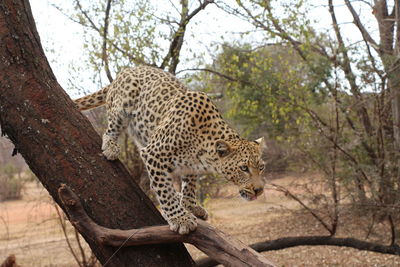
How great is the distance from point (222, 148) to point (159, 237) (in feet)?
3.24

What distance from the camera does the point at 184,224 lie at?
4.26m

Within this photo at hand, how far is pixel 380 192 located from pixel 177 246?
7366 mm

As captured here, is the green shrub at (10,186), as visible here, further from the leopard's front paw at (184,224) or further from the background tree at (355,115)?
the leopard's front paw at (184,224)

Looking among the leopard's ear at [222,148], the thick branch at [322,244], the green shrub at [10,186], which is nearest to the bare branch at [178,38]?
the thick branch at [322,244]

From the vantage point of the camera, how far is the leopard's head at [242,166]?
4.50 metres

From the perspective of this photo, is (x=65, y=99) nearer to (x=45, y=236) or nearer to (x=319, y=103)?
(x=319, y=103)

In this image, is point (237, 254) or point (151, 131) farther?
point (151, 131)

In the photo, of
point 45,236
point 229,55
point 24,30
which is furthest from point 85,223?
point 45,236

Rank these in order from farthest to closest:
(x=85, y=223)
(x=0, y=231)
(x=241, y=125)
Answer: (x=241, y=125)
(x=0, y=231)
(x=85, y=223)

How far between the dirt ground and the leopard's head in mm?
4840

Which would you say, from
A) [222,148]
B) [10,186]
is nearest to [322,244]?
[222,148]

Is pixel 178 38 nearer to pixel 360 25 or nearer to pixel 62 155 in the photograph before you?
pixel 360 25

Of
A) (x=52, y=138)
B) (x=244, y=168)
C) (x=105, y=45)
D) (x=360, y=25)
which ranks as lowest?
(x=244, y=168)

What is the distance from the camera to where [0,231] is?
19094mm
